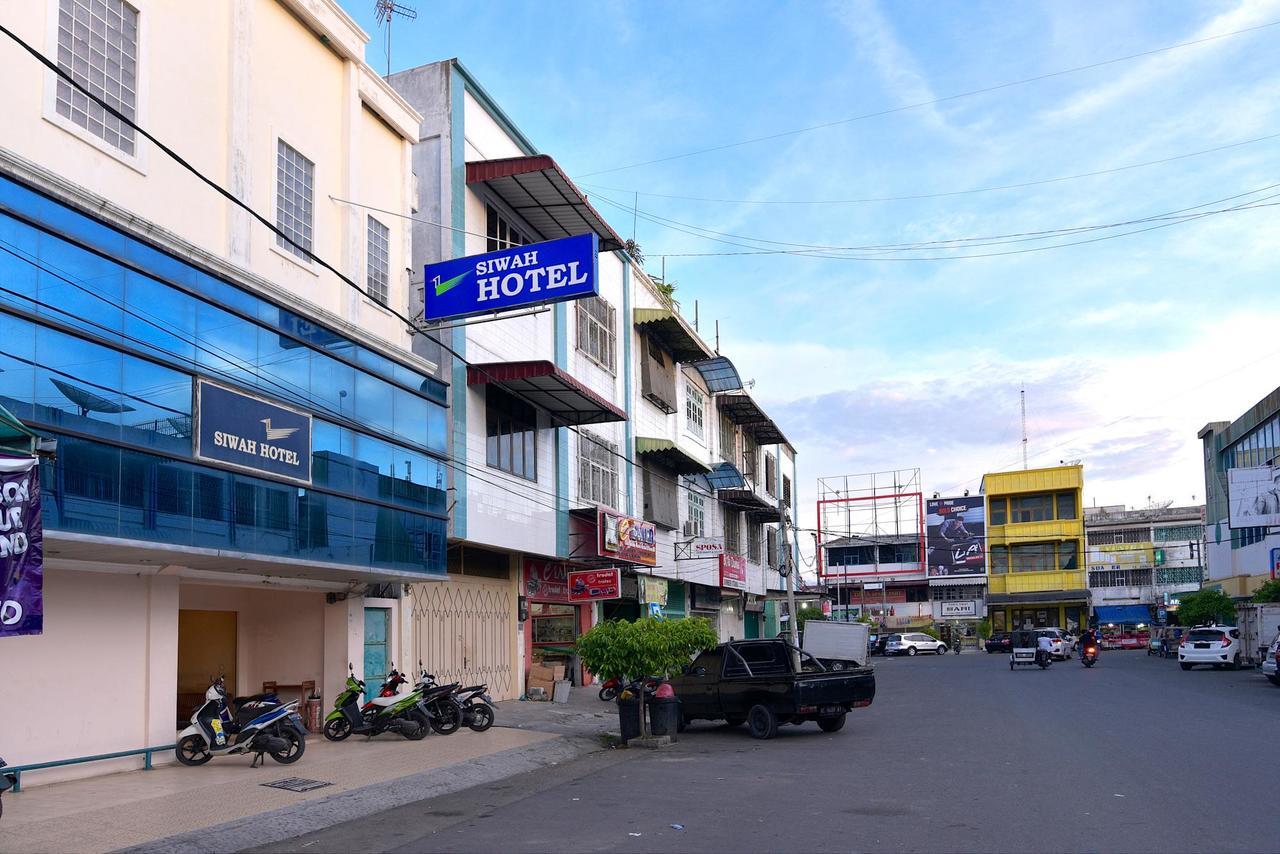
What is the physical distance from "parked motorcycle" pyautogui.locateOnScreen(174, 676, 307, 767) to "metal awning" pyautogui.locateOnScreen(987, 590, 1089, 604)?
72.9 metres

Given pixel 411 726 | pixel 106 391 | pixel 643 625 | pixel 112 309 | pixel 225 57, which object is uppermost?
pixel 225 57

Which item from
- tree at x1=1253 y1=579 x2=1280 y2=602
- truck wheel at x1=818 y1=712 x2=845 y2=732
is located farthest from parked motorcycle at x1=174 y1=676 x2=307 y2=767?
tree at x1=1253 y1=579 x2=1280 y2=602

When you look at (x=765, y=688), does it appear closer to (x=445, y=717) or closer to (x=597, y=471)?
(x=445, y=717)

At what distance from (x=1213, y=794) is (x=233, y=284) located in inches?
521

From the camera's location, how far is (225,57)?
1571 centimetres

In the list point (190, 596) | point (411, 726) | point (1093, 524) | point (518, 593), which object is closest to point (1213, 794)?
point (411, 726)

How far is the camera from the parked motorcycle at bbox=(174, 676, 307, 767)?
14.3 m

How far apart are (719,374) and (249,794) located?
3168 centimetres

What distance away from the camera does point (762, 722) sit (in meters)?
18.5

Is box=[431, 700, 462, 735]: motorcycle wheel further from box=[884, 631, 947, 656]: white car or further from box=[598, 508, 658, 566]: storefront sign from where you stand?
box=[884, 631, 947, 656]: white car

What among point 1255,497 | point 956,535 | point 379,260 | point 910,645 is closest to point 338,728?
point 379,260

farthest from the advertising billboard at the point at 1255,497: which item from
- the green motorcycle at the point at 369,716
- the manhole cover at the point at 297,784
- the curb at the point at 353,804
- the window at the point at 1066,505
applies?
the window at the point at 1066,505

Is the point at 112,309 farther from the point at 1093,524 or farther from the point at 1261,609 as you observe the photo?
the point at 1093,524

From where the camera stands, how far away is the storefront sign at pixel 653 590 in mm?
32656
